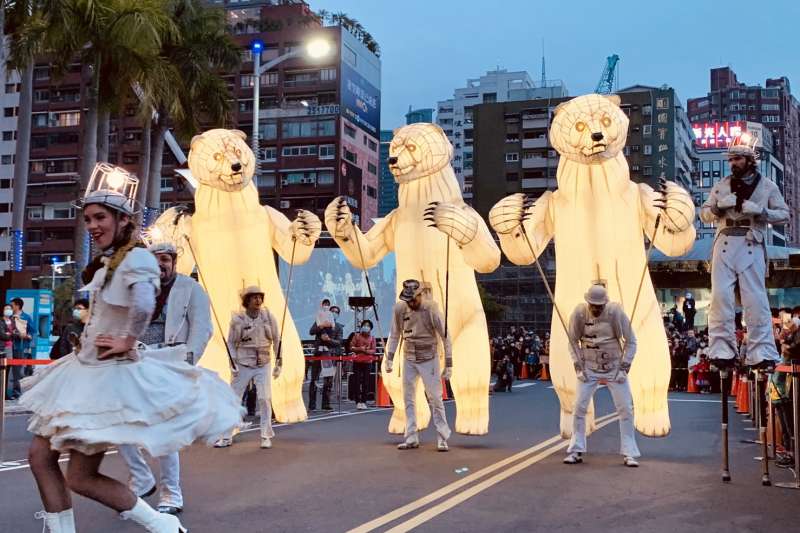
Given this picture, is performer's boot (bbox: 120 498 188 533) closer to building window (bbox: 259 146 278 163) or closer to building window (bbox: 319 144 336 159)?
building window (bbox: 319 144 336 159)

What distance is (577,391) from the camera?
9742 millimetres

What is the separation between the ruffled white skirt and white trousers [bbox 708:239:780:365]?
485cm

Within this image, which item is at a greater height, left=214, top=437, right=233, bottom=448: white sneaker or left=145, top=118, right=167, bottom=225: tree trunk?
left=145, top=118, right=167, bottom=225: tree trunk

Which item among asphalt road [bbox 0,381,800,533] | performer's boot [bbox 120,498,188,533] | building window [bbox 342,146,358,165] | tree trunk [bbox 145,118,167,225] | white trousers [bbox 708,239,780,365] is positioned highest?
building window [bbox 342,146,358,165]

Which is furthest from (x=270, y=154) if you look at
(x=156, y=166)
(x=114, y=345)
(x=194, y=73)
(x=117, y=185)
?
(x=114, y=345)

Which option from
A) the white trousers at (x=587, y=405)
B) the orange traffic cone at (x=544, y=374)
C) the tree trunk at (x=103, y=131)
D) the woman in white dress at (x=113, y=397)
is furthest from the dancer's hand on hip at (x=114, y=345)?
the orange traffic cone at (x=544, y=374)

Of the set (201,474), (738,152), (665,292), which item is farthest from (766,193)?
(665,292)

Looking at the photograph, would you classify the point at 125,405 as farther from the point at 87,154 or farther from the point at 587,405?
the point at 87,154

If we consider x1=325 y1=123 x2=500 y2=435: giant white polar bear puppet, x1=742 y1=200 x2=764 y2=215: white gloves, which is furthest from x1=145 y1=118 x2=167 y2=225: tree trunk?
x1=742 y1=200 x2=764 y2=215: white gloves

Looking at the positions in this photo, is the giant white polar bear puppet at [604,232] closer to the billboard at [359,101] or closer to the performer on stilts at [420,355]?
the performer on stilts at [420,355]

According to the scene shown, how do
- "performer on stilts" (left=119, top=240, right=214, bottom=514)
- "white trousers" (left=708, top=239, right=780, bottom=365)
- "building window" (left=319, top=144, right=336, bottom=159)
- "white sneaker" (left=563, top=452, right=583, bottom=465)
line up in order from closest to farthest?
1. "performer on stilts" (left=119, top=240, right=214, bottom=514)
2. "white trousers" (left=708, top=239, right=780, bottom=365)
3. "white sneaker" (left=563, top=452, right=583, bottom=465)
4. "building window" (left=319, top=144, right=336, bottom=159)

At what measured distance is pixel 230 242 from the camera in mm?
12180

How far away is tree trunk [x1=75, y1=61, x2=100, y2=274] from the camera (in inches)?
784

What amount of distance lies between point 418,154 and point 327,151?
211 ft
